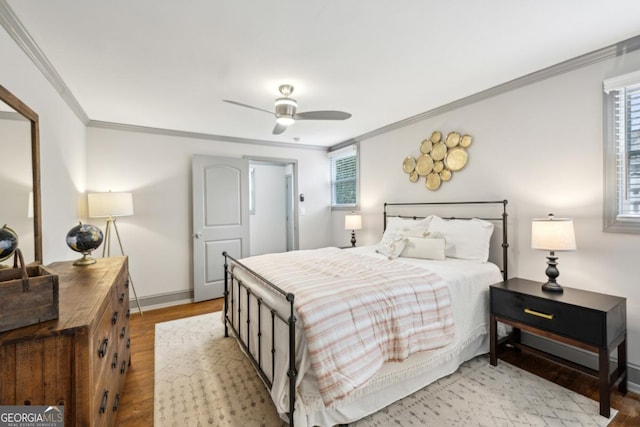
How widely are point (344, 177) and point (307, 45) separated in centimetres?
326

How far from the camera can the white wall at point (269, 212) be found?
20.2ft

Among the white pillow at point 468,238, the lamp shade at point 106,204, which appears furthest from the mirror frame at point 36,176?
the white pillow at point 468,238

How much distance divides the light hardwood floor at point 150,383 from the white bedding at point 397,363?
0.42 metres

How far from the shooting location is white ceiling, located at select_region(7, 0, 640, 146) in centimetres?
168

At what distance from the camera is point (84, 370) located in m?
1.05

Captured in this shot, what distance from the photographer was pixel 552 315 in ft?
6.72

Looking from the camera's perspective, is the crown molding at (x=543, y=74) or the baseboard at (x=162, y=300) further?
the baseboard at (x=162, y=300)

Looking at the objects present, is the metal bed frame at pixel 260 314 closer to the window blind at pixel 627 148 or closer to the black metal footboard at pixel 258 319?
the black metal footboard at pixel 258 319

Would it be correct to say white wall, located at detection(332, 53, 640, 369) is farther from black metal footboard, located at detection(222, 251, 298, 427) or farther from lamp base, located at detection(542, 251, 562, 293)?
black metal footboard, located at detection(222, 251, 298, 427)

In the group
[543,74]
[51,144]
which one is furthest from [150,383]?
[543,74]

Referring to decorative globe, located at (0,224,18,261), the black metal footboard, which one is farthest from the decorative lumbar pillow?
decorative globe, located at (0,224,18,261)

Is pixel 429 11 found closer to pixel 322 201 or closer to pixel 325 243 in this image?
pixel 322 201

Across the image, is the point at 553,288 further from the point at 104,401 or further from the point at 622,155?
the point at 104,401

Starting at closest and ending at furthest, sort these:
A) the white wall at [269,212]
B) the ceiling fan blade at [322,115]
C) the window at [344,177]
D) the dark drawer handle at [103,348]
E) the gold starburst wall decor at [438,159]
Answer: the dark drawer handle at [103,348] < the ceiling fan blade at [322,115] < the gold starburst wall decor at [438,159] < the window at [344,177] < the white wall at [269,212]
